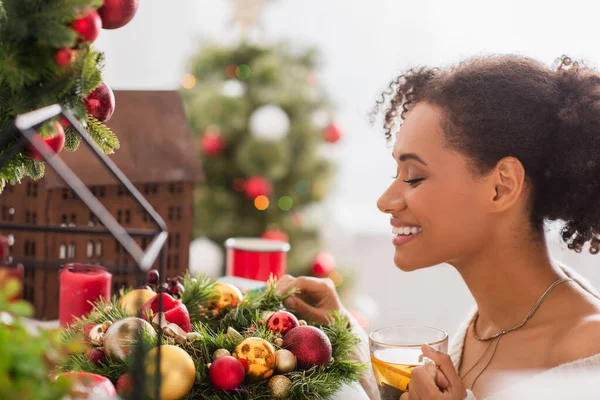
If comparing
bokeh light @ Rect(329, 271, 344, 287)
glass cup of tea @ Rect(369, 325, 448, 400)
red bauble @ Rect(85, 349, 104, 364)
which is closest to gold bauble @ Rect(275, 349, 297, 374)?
glass cup of tea @ Rect(369, 325, 448, 400)

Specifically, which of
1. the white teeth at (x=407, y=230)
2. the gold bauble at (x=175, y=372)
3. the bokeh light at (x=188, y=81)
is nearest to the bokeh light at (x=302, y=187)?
the bokeh light at (x=188, y=81)

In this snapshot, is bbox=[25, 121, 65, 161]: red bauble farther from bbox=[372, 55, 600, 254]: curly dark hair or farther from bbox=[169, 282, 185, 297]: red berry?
bbox=[372, 55, 600, 254]: curly dark hair

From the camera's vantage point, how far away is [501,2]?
3.05 meters

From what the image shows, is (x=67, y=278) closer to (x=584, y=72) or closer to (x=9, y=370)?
(x=9, y=370)

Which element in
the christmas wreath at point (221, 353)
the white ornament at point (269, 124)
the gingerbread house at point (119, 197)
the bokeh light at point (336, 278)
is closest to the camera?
the christmas wreath at point (221, 353)

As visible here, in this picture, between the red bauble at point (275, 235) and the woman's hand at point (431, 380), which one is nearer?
the woman's hand at point (431, 380)

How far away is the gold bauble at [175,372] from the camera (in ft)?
2.36

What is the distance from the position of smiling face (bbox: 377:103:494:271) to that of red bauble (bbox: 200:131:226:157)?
4.78 feet

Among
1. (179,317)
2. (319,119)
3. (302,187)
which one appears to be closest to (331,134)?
(319,119)

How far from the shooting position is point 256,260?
139 centimetres

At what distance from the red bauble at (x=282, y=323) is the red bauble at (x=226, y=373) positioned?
12cm

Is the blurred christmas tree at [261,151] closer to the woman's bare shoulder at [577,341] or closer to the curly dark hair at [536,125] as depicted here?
the curly dark hair at [536,125]

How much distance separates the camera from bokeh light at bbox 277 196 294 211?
2.58m

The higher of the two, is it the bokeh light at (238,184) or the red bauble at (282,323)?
the bokeh light at (238,184)
